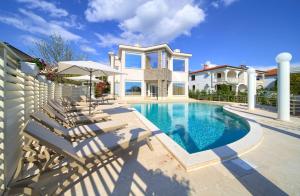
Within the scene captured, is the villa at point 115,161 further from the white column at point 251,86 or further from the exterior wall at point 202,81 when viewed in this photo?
the exterior wall at point 202,81

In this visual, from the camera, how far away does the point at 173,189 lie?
250 cm

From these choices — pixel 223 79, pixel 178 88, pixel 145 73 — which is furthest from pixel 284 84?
pixel 223 79

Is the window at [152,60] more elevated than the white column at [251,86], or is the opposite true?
the window at [152,60]

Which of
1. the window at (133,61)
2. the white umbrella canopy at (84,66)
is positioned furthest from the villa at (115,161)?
the window at (133,61)

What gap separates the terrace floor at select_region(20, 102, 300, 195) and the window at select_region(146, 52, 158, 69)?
2165 centimetres

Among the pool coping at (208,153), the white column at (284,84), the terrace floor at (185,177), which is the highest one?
the white column at (284,84)

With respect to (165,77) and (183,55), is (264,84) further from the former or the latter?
(165,77)

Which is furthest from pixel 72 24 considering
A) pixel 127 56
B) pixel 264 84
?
pixel 264 84

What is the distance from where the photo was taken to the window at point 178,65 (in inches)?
1063

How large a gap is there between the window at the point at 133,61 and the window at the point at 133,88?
262 cm

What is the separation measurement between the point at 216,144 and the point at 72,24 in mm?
23852

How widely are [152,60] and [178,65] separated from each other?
515cm

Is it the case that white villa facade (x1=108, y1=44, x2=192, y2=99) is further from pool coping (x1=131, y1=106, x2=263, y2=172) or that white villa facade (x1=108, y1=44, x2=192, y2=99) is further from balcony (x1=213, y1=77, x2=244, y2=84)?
pool coping (x1=131, y1=106, x2=263, y2=172)

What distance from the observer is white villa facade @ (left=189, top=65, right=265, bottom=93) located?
3085cm
